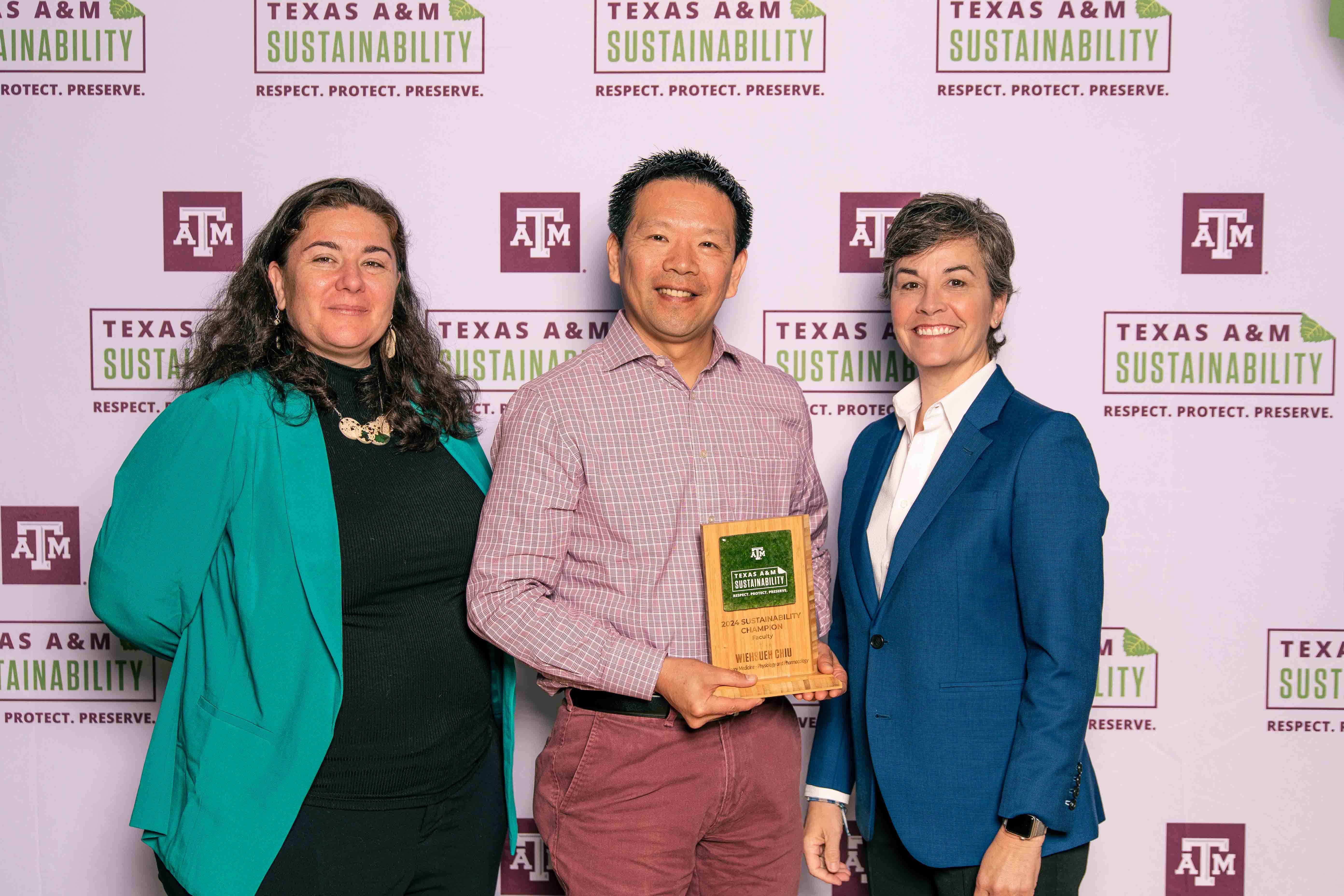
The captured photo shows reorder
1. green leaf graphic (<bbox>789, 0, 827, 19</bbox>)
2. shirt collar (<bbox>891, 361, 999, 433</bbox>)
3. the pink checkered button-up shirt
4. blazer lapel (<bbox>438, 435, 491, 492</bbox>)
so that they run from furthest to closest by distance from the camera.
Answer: green leaf graphic (<bbox>789, 0, 827, 19</bbox>) → blazer lapel (<bbox>438, 435, 491, 492</bbox>) → shirt collar (<bbox>891, 361, 999, 433</bbox>) → the pink checkered button-up shirt

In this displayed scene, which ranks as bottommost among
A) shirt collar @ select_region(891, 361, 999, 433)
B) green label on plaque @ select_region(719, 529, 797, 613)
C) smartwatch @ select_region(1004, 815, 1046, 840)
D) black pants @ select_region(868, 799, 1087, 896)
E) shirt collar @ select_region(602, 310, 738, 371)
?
black pants @ select_region(868, 799, 1087, 896)

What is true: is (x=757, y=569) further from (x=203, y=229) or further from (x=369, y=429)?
(x=203, y=229)

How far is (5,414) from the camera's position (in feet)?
7.55

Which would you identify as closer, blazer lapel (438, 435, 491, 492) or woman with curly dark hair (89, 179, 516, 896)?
woman with curly dark hair (89, 179, 516, 896)

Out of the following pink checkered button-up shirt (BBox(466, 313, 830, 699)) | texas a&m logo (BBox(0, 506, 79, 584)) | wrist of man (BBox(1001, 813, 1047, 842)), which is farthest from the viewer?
texas a&m logo (BBox(0, 506, 79, 584))

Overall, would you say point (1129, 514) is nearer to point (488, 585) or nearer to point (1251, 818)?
point (1251, 818)

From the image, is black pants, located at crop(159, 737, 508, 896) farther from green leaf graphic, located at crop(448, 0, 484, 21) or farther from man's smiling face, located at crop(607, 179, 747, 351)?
green leaf graphic, located at crop(448, 0, 484, 21)

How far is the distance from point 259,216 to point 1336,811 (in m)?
3.27

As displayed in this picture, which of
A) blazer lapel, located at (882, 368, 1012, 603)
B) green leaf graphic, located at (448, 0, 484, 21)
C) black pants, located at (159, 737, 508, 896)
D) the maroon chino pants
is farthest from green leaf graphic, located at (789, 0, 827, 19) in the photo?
black pants, located at (159, 737, 508, 896)

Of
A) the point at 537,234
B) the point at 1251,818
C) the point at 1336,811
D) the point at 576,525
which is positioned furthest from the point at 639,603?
the point at 1336,811

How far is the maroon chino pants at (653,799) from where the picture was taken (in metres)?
1.56

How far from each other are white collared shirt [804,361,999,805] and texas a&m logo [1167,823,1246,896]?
1413 millimetres

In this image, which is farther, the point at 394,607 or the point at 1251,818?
the point at 1251,818

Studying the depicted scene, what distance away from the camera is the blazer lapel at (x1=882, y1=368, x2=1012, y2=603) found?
152 centimetres
